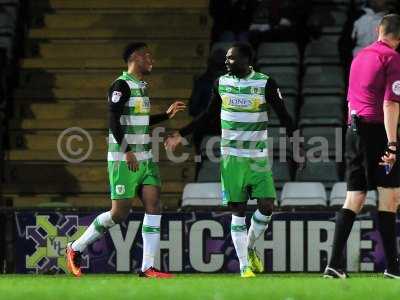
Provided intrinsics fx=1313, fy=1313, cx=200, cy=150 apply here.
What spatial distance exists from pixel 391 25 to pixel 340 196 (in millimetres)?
3868

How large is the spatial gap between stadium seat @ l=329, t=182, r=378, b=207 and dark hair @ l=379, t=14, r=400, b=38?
3.74 m

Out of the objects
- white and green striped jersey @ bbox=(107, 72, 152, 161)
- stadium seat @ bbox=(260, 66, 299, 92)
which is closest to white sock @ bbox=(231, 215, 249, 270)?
white and green striped jersey @ bbox=(107, 72, 152, 161)

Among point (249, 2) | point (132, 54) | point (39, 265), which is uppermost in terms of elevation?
point (249, 2)

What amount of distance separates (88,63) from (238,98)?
19.5ft

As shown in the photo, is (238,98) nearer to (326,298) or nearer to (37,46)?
(326,298)

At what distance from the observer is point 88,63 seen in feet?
52.6

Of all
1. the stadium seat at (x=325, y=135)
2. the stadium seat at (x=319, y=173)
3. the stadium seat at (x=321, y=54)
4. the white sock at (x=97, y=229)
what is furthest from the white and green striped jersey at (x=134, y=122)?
the stadium seat at (x=321, y=54)

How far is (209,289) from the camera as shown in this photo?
26.8 feet

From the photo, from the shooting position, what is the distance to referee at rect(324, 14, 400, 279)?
947 cm

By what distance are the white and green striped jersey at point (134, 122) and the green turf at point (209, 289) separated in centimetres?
159

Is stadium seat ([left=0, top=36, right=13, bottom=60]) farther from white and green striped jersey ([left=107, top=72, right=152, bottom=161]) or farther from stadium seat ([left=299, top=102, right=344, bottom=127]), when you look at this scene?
white and green striped jersey ([left=107, top=72, right=152, bottom=161])

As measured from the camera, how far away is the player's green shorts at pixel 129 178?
34.4 feet

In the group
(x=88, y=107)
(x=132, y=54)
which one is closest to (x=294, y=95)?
(x=88, y=107)

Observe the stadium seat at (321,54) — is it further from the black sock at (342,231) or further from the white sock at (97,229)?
the black sock at (342,231)
